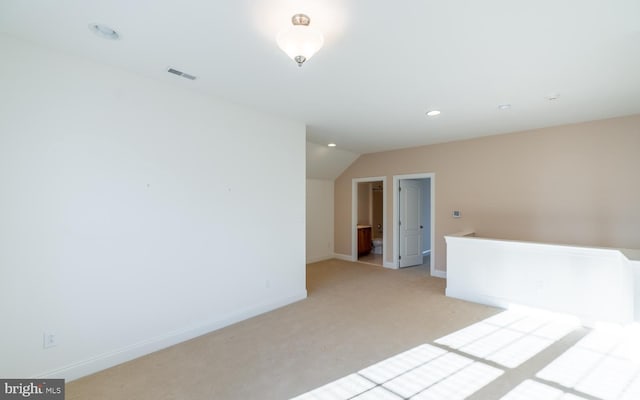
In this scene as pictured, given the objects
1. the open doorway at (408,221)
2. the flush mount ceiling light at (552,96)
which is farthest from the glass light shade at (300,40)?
the open doorway at (408,221)

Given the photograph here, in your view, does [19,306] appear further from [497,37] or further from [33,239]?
[497,37]

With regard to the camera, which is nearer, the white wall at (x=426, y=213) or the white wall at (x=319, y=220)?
the white wall at (x=319, y=220)

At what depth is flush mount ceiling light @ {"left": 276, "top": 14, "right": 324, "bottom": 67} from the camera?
1862 millimetres

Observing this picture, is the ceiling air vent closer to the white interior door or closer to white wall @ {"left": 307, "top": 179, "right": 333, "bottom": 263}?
white wall @ {"left": 307, "top": 179, "right": 333, "bottom": 263}

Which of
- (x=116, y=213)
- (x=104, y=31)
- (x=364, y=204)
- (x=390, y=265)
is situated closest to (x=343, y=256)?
(x=390, y=265)

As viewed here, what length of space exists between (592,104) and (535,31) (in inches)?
90.9

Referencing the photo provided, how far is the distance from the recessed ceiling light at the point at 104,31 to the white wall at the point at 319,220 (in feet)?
16.7

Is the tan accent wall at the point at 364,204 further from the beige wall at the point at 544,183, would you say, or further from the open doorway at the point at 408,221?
the beige wall at the point at 544,183

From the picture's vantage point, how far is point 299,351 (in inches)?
112

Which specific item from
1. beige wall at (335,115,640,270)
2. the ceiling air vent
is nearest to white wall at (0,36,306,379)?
the ceiling air vent

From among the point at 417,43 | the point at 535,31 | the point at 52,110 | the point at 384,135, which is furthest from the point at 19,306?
the point at 384,135

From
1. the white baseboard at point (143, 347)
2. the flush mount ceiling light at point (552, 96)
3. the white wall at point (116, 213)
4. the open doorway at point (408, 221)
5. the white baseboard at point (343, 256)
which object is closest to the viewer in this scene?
the white wall at point (116, 213)

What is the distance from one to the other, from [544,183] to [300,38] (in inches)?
186

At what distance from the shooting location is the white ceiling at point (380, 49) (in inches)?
71.9
